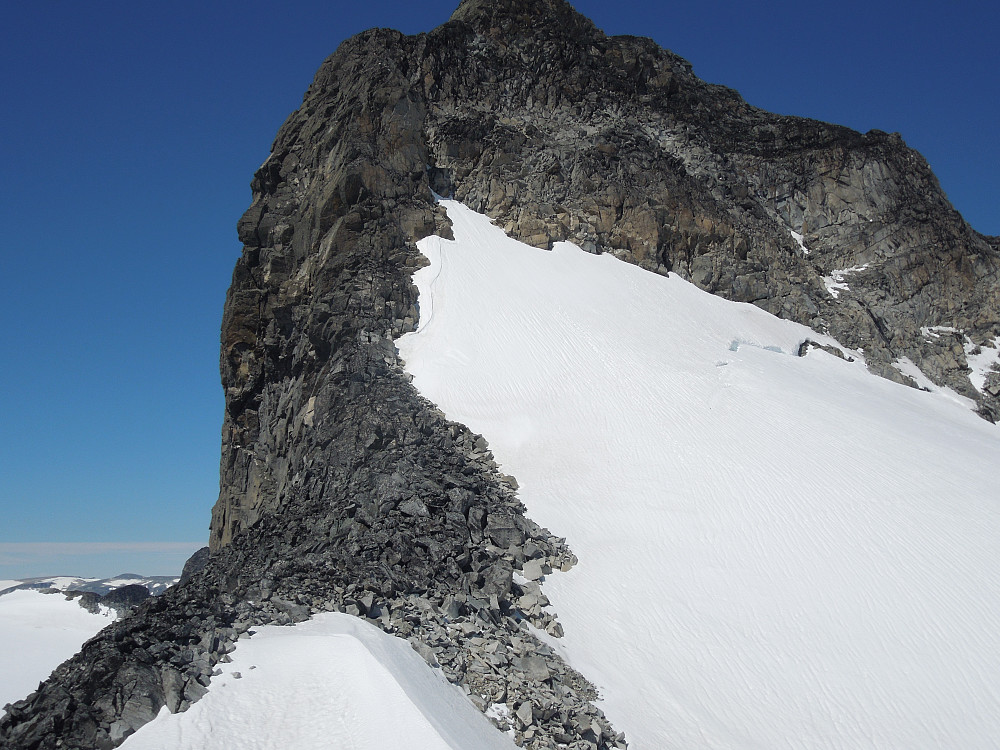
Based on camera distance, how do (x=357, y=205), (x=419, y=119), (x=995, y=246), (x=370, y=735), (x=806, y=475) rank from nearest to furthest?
1. (x=370, y=735)
2. (x=806, y=475)
3. (x=357, y=205)
4. (x=419, y=119)
5. (x=995, y=246)

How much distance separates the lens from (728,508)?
55.3 ft

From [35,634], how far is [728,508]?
26690 millimetres

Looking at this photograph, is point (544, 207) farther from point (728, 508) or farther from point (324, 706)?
point (324, 706)

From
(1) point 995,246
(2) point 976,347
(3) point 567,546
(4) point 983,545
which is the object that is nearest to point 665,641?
(3) point 567,546

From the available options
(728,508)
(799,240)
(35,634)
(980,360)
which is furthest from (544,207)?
(35,634)

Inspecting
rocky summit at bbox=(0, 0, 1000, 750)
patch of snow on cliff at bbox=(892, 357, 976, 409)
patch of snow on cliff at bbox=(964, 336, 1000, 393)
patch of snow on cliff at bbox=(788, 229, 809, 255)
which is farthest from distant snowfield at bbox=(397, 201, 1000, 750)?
patch of snow on cliff at bbox=(788, 229, 809, 255)

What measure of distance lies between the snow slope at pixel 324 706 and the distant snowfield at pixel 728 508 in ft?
11.8

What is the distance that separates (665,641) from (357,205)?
65.1 feet

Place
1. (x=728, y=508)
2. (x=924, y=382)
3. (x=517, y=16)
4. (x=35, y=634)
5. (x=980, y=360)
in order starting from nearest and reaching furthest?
(x=728, y=508) → (x=35, y=634) → (x=924, y=382) → (x=980, y=360) → (x=517, y=16)

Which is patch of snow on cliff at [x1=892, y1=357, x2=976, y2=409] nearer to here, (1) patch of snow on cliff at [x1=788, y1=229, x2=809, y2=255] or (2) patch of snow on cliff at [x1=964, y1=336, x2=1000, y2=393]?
(2) patch of snow on cliff at [x1=964, y1=336, x2=1000, y2=393]

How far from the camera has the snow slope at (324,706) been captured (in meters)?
7.61

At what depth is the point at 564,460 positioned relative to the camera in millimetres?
19094

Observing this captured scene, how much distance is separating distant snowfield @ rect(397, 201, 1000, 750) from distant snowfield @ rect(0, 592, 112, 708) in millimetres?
14178

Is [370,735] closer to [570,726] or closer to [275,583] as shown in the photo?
[570,726]
